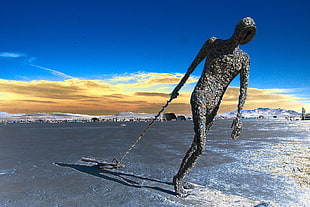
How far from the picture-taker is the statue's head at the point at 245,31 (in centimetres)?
453

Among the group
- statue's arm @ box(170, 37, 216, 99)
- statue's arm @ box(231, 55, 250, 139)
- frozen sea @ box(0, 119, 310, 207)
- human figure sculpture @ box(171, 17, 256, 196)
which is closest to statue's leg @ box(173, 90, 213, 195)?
human figure sculpture @ box(171, 17, 256, 196)

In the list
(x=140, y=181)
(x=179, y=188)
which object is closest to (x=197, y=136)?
(x=179, y=188)

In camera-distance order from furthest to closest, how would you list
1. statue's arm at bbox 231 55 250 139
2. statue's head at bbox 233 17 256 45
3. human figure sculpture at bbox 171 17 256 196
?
statue's arm at bbox 231 55 250 139 → human figure sculpture at bbox 171 17 256 196 → statue's head at bbox 233 17 256 45

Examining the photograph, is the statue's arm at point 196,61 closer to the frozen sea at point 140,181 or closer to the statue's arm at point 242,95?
the statue's arm at point 242,95

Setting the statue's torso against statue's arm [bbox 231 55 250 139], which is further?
statue's arm [bbox 231 55 250 139]

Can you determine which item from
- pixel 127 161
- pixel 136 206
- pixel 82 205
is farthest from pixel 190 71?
pixel 127 161

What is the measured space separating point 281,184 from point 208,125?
2.70m

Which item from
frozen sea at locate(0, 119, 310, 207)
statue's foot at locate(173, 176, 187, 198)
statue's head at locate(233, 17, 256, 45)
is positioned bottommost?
frozen sea at locate(0, 119, 310, 207)

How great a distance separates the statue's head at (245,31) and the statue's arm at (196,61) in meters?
0.57

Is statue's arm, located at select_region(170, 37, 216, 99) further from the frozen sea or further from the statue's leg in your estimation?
the frozen sea

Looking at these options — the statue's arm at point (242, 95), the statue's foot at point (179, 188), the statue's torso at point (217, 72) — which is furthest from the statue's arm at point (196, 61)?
the statue's foot at point (179, 188)

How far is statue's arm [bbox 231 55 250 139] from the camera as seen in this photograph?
5113 millimetres

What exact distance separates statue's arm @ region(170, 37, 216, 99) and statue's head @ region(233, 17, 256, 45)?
1.87 ft

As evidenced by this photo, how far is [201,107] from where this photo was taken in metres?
4.84
